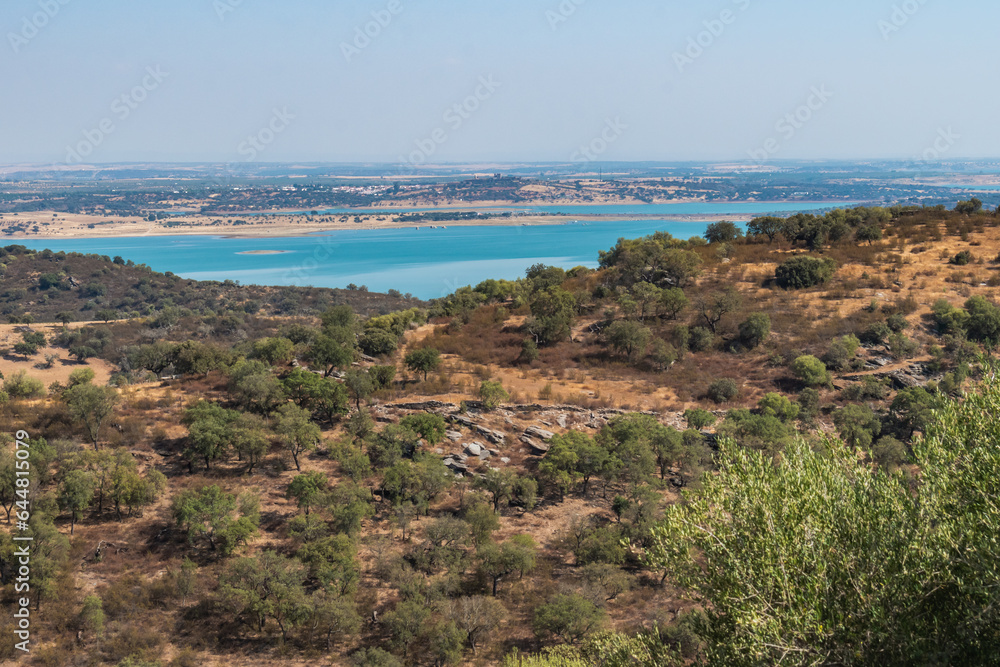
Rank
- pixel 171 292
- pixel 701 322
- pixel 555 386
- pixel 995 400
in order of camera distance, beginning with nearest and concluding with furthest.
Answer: pixel 995 400 < pixel 555 386 < pixel 701 322 < pixel 171 292

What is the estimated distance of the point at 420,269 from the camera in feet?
361

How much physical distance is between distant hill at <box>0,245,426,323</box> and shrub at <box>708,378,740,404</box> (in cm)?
4303

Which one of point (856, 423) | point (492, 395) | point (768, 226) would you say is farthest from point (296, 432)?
point (768, 226)

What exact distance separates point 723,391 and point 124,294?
7982 cm

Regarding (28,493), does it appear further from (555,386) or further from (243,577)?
(555,386)

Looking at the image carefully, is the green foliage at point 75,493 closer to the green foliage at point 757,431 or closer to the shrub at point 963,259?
the green foliage at point 757,431

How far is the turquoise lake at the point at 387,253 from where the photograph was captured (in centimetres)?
10088

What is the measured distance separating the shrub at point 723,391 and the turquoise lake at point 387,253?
62684 millimetres

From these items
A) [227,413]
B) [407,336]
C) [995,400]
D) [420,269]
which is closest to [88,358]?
[407,336]

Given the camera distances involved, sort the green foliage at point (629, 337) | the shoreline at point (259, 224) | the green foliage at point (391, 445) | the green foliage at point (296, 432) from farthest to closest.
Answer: the shoreline at point (259, 224) < the green foliage at point (629, 337) < the green foliage at point (296, 432) < the green foliage at point (391, 445)

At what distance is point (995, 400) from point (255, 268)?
119 m

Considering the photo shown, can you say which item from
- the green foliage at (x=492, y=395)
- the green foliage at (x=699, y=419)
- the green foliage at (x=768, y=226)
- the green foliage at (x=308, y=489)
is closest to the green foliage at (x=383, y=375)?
the green foliage at (x=492, y=395)

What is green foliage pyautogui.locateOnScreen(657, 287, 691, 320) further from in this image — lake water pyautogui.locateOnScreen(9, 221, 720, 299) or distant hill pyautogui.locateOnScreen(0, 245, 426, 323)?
lake water pyautogui.locateOnScreen(9, 221, 720, 299)

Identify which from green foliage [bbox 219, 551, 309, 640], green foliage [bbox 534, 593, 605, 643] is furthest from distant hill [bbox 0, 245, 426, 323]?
green foliage [bbox 534, 593, 605, 643]
